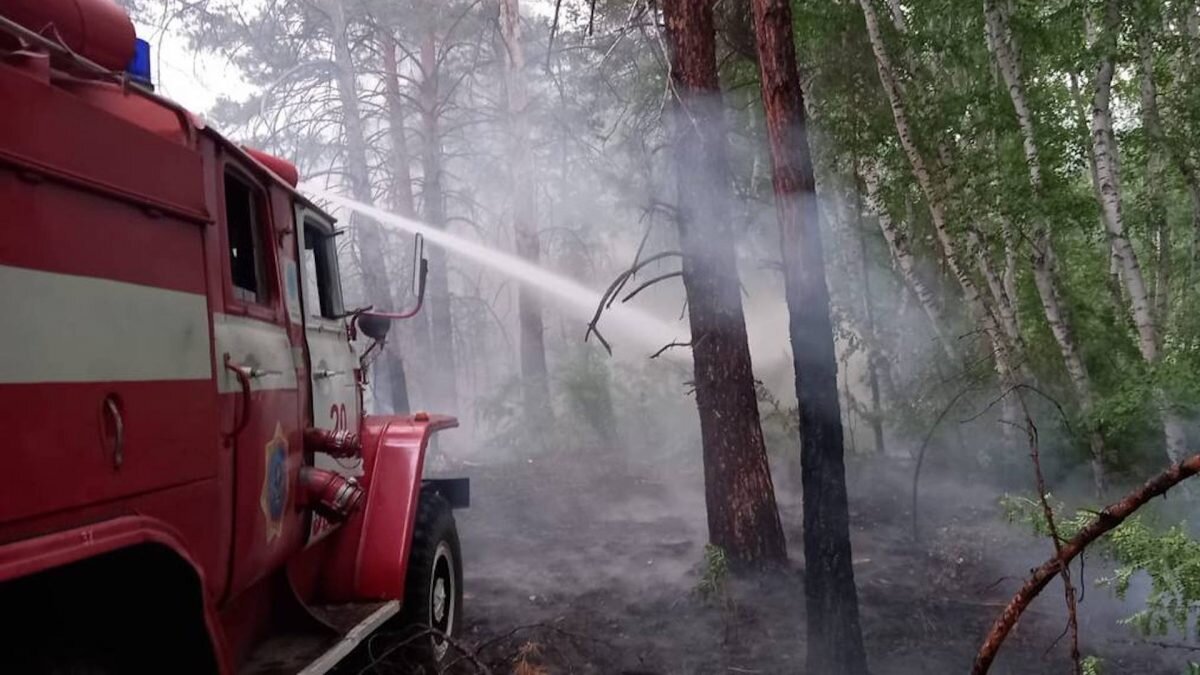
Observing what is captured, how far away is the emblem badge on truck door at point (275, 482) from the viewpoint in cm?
329

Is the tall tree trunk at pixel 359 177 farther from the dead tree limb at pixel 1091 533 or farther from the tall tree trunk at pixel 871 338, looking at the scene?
the dead tree limb at pixel 1091 533

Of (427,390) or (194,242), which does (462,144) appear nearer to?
(427,390)

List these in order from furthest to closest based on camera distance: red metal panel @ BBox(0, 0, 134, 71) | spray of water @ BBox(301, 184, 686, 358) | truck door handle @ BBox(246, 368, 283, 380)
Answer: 1. spray of water @ BBox(301, 184, 686, 358)
2. truck door handle @ BBox(246, 368, 283, 380)
3. red metal panel @ BBox(0, 0, 134, 71)

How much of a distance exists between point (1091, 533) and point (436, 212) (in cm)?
1561

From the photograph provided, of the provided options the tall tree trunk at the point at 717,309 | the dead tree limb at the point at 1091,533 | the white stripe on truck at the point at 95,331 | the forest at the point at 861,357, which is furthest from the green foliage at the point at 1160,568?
the white stripe on truck at the point at 95,331

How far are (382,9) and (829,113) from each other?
369 inches

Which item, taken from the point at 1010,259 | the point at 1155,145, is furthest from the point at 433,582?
the point at 1010,259

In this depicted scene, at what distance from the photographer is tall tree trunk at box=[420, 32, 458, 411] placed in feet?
56.5

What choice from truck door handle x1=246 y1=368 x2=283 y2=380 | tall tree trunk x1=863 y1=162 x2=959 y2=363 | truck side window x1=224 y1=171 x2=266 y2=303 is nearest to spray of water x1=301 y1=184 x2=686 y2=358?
tall tree trunk x1=863 y1=162 x2=959 y2=363

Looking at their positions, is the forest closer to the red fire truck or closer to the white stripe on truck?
the red fire truck

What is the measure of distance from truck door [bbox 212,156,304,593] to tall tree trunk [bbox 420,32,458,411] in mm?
13500

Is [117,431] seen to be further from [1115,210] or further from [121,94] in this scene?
[1115,210]

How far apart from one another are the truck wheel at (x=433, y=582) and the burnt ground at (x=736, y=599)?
0.26 meters

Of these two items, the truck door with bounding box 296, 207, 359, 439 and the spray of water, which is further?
the spray of water
